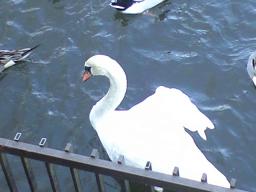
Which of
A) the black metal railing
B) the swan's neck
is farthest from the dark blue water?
the black metal railing

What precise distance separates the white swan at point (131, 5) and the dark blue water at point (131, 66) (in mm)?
100

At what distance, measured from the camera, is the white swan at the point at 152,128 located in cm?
625

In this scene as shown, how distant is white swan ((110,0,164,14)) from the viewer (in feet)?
31.4

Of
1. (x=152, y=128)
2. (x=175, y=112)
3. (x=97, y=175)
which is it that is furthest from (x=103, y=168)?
(x=175, y=112)

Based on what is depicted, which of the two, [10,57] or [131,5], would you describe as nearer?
[10,57]

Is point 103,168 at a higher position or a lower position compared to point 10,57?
higher

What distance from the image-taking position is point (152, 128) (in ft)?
21.6

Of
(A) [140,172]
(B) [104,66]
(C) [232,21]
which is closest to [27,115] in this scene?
(B) [104,66]

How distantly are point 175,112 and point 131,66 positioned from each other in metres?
1.78

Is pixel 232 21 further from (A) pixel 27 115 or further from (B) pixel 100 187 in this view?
(B) pixel 100 187

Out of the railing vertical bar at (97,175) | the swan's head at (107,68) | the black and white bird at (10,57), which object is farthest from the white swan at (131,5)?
the railing vertical bar at (97,175)

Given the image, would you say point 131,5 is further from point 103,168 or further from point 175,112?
point 103,168

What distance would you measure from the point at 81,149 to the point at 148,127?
112 centimetres

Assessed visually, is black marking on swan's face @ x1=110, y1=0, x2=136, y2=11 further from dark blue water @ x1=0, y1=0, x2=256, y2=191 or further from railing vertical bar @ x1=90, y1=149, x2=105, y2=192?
railing vertical bar @ x1=90, y1=149, x2=105, y2=192
